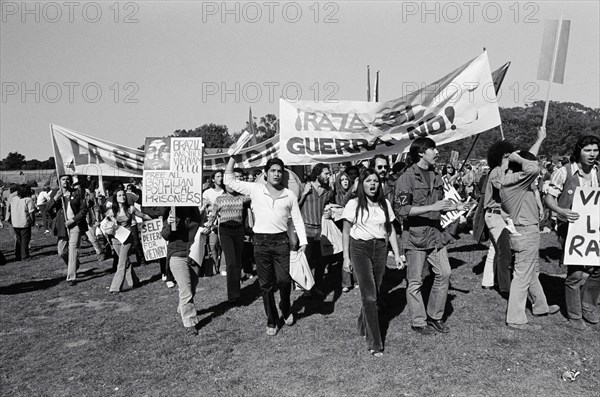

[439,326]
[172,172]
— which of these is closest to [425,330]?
[439,326]

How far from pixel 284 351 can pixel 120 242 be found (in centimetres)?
442

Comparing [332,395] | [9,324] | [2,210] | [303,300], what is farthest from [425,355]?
[2,210]

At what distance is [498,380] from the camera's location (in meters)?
4.23

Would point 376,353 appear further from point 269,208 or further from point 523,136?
point 523,136

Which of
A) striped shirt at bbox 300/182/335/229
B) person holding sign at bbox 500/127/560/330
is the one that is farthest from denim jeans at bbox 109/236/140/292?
person holding sign at bbox 500/127/560/330

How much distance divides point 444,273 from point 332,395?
196 centimetres

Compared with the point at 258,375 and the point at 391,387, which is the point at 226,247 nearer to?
the point at 258,375

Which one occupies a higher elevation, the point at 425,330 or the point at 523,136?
the point at 523,136

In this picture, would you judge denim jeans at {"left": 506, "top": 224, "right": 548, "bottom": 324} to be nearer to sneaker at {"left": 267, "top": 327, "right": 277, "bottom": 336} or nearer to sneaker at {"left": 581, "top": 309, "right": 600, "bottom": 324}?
sneaker at {"left": 581, "top": 309, "right": 600, "bottom": 324}

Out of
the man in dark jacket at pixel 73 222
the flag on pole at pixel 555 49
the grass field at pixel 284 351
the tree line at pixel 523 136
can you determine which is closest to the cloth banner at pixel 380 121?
the flag on pole at pixel 555 49

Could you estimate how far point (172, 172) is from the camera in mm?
6438

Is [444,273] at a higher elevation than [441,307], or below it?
higher

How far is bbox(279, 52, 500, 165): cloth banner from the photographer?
24.0 ft

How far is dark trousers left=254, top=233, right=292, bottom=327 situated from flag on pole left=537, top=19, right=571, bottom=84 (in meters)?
3.94
